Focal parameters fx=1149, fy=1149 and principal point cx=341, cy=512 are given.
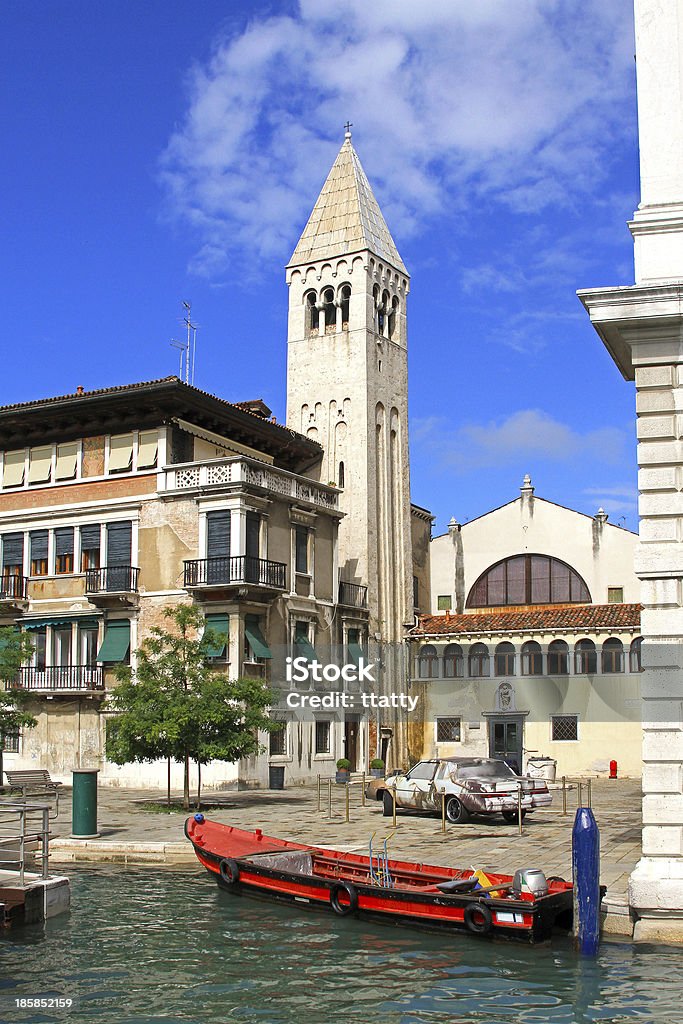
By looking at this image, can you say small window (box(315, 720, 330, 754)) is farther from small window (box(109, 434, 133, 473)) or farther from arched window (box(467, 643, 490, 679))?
small window (box(109, 434, 133, 473))

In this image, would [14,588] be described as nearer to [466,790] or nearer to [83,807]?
[83,807]

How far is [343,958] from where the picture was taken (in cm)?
1311

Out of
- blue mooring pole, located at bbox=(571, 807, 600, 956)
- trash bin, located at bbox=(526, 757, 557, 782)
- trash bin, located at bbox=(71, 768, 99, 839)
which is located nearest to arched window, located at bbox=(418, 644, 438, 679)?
trash bin, located at bbox=(526, 757, 557, 782)

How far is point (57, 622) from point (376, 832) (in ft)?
63.0

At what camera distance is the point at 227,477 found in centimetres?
3622

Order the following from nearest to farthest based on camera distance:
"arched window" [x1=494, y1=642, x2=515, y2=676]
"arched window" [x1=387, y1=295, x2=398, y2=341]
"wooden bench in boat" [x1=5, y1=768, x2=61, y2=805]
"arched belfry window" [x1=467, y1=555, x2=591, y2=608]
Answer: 1. "wooden bench in boat" [x1=5, y1=768, x2=61, y2=805]
2. "arched window" [x1=494, y1=642, x2=515, y2=676]
3. "arched window" [x1=387, y1=295, x2=398, y2=341]
4. "arched belfry window" [x1=467, y1=555, x2=591, y2=608]

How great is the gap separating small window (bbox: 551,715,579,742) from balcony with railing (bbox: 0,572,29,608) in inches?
788

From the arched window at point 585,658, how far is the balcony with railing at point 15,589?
Answer: 67.1ft

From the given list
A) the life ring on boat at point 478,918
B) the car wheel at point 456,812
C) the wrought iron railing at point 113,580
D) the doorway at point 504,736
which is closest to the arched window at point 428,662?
the doorway at point 504,736

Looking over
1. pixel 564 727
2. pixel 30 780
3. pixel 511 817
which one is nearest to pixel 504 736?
pixel 564 727

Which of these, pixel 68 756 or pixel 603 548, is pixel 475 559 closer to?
pixel 603 548

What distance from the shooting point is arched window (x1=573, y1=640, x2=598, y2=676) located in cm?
4372

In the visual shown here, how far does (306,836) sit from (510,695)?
2365cm

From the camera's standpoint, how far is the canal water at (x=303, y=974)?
10836mm
